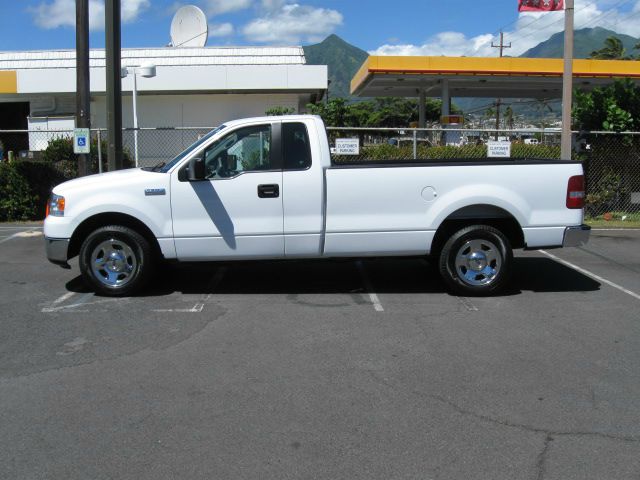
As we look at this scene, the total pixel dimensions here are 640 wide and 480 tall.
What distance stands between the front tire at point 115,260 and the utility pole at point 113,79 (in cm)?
553

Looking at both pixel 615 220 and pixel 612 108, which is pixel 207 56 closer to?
pixel 612 108

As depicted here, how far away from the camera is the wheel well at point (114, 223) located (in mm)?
7590

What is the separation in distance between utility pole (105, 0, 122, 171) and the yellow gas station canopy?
50.4ft

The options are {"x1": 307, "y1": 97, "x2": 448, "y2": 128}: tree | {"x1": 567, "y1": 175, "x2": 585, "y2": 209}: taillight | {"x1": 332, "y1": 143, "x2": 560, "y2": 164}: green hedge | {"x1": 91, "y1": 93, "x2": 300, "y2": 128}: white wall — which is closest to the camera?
{"x1": 567, "y1": 175, "x2": 585, "y2": 209}: taillight

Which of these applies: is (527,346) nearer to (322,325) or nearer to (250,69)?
(322,325)

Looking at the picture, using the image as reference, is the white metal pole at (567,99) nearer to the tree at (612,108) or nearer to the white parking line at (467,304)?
the tree at (612,108)

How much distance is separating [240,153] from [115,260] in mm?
1902

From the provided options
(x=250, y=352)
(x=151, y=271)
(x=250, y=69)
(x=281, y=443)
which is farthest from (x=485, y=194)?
(x=250, y=69)

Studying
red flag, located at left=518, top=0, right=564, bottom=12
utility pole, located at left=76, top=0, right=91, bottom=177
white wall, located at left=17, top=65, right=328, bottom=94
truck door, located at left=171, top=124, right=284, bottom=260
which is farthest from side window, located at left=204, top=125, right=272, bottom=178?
white wall, located at left=17, top=65, right=328, bottom=94

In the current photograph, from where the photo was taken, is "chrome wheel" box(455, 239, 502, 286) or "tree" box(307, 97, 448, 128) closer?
"chrome wheel" box(455, 239, 502, 286)

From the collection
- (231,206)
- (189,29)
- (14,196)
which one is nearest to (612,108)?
(231,206)

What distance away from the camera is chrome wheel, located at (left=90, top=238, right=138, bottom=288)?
7633 mm

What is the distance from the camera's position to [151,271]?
25.1 feet

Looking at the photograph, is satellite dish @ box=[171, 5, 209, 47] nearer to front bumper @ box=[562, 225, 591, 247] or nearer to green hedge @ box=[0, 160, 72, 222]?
green hedge @ box=[0, 160, 72, 222]
